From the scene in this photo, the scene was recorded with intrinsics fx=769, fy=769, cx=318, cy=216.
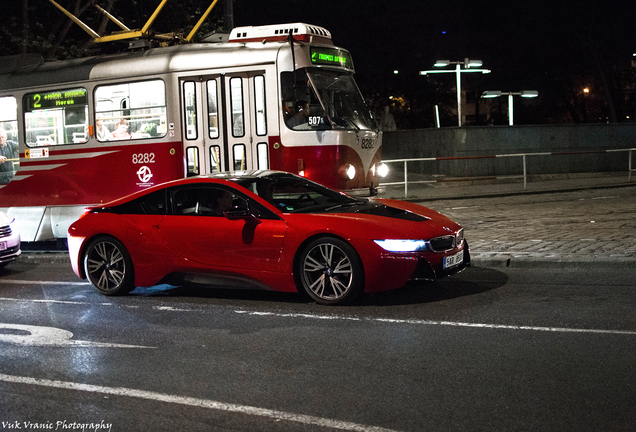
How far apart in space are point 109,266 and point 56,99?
6.79 metres

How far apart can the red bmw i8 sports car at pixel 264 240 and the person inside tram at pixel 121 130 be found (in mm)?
4896

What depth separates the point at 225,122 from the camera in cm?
1320

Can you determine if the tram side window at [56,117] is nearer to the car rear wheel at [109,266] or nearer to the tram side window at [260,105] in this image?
the tram side window at [260,105]

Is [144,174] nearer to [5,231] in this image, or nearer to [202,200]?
[5,231]

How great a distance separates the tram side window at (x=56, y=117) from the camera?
1439 centimetres

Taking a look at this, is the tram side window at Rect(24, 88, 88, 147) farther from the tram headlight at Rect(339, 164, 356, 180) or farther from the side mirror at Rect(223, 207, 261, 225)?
the side mirror at Rect(223, 207, 261, 225)

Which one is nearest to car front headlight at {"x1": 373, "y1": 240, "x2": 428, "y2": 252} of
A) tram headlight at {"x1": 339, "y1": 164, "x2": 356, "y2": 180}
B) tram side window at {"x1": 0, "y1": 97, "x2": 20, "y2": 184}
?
tram headlight at {"x1": 339, "y1": 164, "x2": 356, "y2": 180}

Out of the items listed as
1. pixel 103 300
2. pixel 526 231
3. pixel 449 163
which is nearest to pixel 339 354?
pixel 103 300

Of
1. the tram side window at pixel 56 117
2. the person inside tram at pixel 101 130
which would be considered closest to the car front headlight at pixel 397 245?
the person inside tram at pixel 101 130

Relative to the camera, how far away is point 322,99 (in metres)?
13.0

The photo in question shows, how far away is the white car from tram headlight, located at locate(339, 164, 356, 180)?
5.29 meters

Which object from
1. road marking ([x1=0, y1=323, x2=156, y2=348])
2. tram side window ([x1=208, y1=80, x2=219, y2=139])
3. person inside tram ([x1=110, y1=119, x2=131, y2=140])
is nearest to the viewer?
road marking ([x1=0, y1=323, x2=156, y2=348])

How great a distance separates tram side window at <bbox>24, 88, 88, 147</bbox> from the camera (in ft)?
47.2

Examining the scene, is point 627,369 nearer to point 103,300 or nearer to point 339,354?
point 339,354
